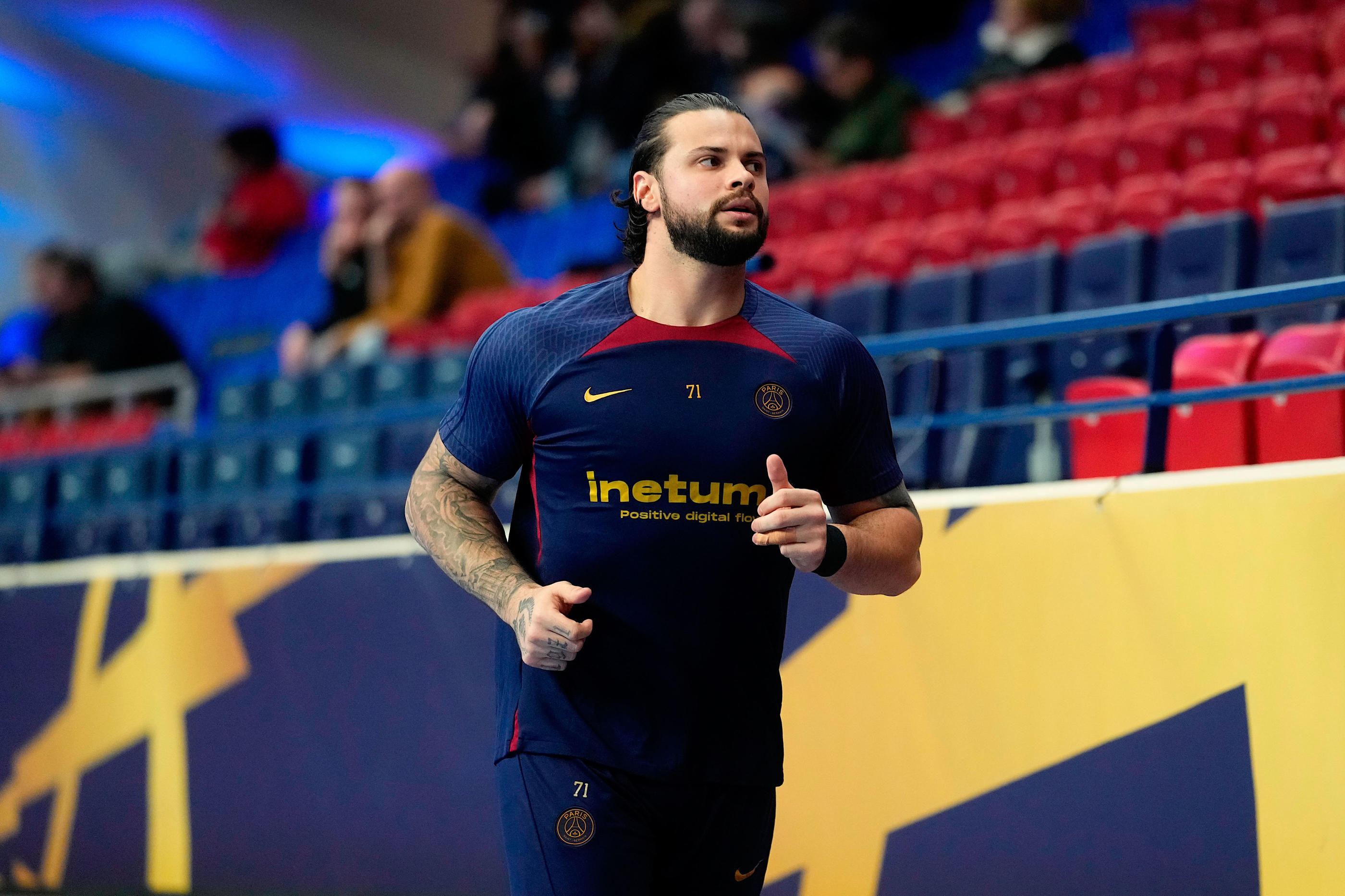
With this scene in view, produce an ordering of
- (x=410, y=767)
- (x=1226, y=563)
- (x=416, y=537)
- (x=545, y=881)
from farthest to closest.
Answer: (x=410, y=767) < (x=1226, y=563) < (x=416, y=537) < (x=545, y=881)

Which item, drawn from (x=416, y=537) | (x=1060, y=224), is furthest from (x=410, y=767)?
(x=1060, y=224)

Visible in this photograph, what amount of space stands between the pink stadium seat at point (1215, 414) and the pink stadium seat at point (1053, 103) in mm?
3733

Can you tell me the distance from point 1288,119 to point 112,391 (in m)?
6.47

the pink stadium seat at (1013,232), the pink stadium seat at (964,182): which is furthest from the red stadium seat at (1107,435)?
the pink stadium seat at (964,182)

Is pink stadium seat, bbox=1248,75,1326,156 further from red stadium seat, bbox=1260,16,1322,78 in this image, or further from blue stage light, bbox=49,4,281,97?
blue stage light, bbox=49,4,281,97

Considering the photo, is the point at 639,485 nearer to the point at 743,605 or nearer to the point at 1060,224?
the point at 743,605

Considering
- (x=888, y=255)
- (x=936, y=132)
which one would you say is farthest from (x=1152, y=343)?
(x=936, y=132)

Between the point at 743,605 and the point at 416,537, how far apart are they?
53 centimetres

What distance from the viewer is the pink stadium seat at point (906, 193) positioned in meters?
7.06

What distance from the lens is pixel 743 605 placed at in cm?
193

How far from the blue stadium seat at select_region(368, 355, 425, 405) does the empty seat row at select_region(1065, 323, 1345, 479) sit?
3287mm

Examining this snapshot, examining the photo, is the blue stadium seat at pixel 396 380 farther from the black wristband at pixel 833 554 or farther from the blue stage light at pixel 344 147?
the blue stage light at pixel 344 147

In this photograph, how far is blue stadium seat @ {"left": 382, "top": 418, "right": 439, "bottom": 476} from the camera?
5.76 meters

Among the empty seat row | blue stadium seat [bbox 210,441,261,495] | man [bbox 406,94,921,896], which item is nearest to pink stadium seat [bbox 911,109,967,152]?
the empty seat row
